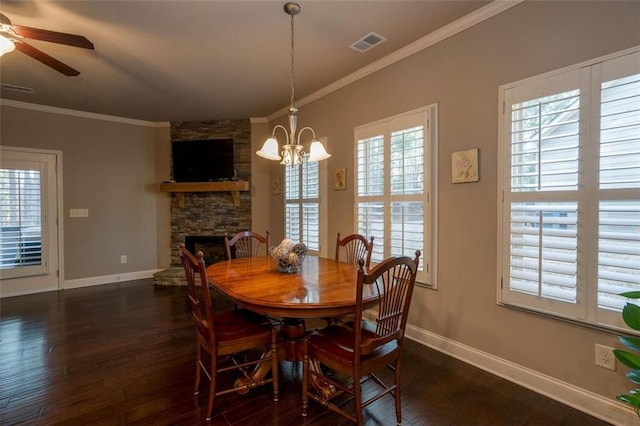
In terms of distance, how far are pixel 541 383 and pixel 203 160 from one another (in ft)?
17.1

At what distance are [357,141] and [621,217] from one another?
2.31m

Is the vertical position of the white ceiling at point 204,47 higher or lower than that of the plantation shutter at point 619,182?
higher

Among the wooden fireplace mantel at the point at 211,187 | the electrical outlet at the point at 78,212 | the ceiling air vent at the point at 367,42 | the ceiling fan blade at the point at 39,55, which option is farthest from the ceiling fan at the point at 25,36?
the electrical outlet at the point at 78,212

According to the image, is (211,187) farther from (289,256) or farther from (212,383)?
(212,383)

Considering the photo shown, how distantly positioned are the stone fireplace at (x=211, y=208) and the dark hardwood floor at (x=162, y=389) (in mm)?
2242

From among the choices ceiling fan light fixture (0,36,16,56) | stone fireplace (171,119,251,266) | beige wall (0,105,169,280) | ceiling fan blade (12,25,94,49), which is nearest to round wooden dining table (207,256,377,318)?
ceiling fan blade (12,25,94,49)

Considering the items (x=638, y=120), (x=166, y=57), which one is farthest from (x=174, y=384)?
(x=638, y=120)

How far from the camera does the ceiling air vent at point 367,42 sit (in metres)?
2.65

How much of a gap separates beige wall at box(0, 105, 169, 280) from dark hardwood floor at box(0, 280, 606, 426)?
6.17ft

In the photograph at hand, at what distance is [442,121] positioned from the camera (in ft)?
8.57

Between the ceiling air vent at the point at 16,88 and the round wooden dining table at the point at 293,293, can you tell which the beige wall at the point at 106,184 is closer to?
the ceiling air vent at the point at 16,88

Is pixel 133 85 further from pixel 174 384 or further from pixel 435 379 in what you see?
pixel 435 379

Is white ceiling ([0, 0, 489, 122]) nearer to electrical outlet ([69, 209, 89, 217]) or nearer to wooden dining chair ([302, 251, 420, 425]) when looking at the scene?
electrical outlet ([69, 209, 89, 217])

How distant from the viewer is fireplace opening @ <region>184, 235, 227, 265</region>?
5358 mm
